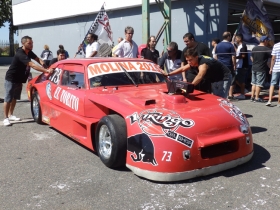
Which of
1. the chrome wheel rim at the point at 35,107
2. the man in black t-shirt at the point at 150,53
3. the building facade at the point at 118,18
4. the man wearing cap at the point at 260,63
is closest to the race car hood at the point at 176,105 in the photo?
the chrome wheel rim at the point at 35,107

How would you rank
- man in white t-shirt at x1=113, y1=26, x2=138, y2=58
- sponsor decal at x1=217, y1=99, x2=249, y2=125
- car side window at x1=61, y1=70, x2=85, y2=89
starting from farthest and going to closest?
man in white t-shirt at x1=113, y1=26, x2=138, y2=58, car side window at x1=61, y1=70, x2=85, y2=89, sponsor decal at x1=217, y1=99, x2=249, y2=125

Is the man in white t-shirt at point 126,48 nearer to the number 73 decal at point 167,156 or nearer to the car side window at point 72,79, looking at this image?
the car side window at point 72,79

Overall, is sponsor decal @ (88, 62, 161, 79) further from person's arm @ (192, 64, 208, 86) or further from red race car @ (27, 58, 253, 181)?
person's arm @ (192, 64, 208, 86)

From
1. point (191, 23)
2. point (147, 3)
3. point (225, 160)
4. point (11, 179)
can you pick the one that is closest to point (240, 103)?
point (191, 23)

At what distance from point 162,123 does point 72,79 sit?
7.43 feet

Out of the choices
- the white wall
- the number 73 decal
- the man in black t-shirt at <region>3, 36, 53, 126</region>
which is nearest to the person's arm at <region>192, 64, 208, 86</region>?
the number 73 decal

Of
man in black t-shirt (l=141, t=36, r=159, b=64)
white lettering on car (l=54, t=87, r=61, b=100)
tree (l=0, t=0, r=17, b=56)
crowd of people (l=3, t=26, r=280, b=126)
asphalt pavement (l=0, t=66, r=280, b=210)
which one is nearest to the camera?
asphalt pavement (l=0, t=66, r=280, b=210)

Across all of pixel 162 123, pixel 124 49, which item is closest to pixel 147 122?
pixel 162 123

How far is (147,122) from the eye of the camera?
3.89 m

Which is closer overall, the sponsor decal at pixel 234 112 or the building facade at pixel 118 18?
the sponsor decal at pixel 234 112

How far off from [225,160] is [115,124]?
134 centimetres

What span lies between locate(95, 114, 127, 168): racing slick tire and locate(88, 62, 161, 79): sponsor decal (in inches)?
45.2

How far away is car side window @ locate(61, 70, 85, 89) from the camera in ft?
17.3

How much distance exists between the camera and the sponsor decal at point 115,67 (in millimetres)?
5281
